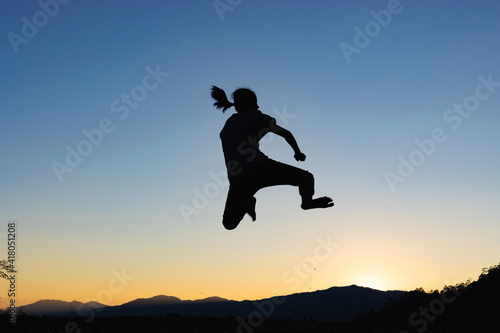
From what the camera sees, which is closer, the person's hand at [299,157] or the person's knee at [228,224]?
the person's hand at [299,157]

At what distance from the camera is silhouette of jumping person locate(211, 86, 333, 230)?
6762 mm

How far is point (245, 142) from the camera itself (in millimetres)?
6777

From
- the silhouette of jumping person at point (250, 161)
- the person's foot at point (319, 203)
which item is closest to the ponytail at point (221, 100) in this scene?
the silhouette of jumping person at point (250, 161)

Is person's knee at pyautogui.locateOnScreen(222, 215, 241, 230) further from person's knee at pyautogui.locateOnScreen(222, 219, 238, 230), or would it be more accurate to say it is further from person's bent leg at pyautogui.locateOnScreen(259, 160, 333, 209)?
person's bent leg at pyautogui.locateOnScreen(259, 160, 333, 209)

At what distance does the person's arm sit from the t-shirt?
80 mm

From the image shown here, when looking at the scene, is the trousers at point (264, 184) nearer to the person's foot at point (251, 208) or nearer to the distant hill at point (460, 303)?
the person's foot at point (251, 208)

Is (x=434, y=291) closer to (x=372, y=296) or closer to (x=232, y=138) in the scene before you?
(x=232, y=138)

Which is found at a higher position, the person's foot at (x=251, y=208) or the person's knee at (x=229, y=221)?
the person's foot at (x=251, y=208)

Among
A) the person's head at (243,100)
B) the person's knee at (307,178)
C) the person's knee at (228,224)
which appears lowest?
the person's knee at (228,224)

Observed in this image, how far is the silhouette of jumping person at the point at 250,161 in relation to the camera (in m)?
6.76

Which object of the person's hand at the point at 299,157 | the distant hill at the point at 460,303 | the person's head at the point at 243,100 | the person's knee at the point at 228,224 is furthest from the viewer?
the distant hill at the point at 460,303

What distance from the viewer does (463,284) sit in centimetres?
3294

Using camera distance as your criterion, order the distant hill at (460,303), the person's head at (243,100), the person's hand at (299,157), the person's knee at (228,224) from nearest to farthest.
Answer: the person's hand at (299,157) → the person's head at (243,100) → the person's knee at (228,224) → the distant hill at (460,303)

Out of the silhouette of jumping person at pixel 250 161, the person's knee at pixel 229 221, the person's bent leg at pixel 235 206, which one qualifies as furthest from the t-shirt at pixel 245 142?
the person's knee at pixel 229 221
